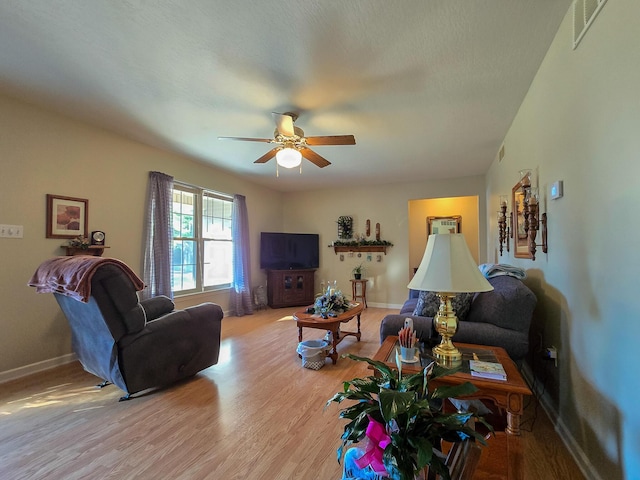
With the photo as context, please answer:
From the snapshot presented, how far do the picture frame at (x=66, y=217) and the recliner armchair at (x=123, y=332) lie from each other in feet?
2.91

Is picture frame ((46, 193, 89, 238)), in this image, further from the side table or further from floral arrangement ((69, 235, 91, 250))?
the side table

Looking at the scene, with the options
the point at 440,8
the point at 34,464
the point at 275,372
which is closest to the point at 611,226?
the point at 440,8

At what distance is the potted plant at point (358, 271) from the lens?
5906mm

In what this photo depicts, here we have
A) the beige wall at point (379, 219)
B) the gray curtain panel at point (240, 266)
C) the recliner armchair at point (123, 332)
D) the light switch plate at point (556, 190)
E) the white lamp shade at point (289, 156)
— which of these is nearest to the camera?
the light switch plate at point (556, 190)

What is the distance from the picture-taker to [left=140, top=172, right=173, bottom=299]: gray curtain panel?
148 inches

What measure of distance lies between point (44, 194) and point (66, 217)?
275 mm

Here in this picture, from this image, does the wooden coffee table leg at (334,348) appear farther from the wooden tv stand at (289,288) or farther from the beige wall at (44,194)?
the wooden tv stand at (289,288)

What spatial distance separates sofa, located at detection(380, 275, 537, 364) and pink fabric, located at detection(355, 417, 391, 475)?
54.5 inches

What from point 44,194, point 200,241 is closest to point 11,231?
point 44,194

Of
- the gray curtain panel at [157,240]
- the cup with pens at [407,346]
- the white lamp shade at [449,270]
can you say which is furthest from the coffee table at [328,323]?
the gray curtain panel at [157,240]

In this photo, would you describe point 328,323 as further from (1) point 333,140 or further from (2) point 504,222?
(2) point 504,222

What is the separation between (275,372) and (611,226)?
2.62 metres

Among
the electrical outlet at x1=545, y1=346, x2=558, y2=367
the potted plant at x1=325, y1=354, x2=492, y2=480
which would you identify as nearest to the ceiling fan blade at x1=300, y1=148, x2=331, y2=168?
the electrical outlet at x1=545, y1=346, x2=558, y2=367

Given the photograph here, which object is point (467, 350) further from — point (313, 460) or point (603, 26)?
point (603, 26)
